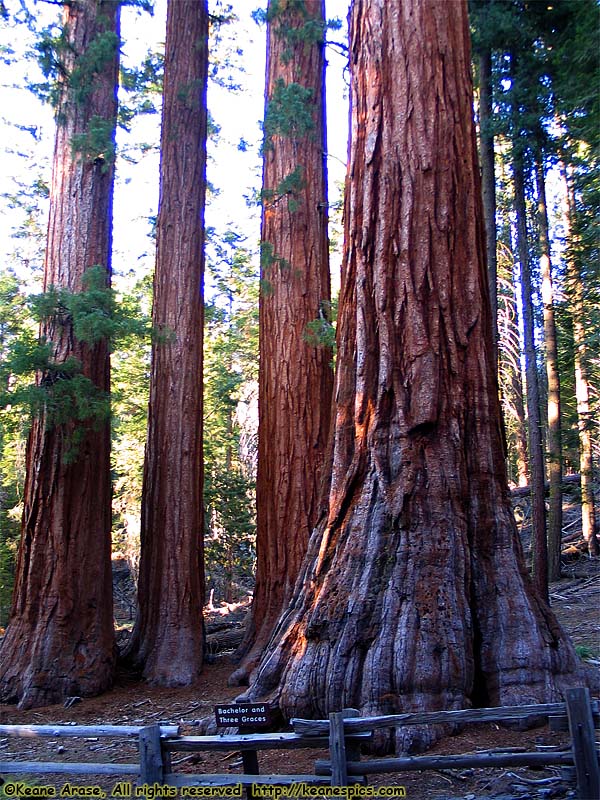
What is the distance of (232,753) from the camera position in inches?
246

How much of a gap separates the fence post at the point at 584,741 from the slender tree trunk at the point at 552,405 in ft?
36.9

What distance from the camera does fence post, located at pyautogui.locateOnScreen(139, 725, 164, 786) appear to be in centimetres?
505

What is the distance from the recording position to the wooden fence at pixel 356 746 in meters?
4.54

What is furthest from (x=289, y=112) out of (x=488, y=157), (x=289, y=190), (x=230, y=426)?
(x=230, y=426)

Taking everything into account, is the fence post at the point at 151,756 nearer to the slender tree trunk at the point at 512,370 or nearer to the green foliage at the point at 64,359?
the green foliage at the point at 64,359

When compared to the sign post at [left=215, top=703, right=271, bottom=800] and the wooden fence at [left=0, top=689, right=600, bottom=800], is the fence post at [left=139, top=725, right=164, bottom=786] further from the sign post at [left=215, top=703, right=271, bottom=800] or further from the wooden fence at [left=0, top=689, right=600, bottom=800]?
the sign post at [left=215, top=703, right=271, bottom=800]

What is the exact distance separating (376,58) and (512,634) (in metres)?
5.28

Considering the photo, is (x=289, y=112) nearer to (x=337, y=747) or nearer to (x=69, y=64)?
(x=69, y=64)

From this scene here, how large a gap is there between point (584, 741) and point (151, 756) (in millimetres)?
2702

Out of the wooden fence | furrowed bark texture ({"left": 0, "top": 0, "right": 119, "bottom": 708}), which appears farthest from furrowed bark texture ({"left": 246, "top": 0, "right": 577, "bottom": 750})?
furrowed bark texture ({"left": 0, "top": 0, "right": 119, "bottom": 708})

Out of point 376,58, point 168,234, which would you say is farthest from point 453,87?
point 168,234

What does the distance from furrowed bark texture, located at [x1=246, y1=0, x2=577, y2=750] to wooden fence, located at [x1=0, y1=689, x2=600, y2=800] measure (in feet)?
2.23

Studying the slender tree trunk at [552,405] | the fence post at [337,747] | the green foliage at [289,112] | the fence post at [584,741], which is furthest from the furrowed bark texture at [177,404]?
the slender tree trunk at [552,405]

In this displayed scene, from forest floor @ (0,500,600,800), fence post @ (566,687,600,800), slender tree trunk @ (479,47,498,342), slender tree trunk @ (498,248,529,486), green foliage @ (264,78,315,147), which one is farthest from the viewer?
slender tree trunk @ (498,248,529,486)
